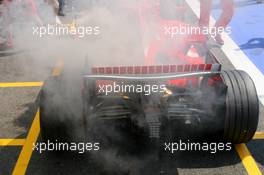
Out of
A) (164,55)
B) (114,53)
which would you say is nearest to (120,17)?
(114,53)

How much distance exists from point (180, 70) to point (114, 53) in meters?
1.62

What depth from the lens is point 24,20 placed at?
6.88 meters

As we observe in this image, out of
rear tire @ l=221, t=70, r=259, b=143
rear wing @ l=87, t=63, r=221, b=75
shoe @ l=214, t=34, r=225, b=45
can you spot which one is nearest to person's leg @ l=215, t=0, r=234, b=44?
shoe @ l=214, t=34, r=225, b=45

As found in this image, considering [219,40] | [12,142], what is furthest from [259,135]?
[219,40]

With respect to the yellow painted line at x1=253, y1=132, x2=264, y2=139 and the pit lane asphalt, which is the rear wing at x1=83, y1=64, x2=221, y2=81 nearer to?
the pit lane asphalt

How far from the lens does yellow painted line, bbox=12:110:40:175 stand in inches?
152

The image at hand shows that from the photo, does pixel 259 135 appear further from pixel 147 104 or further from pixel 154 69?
pixel 154 69

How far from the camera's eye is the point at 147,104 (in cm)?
368

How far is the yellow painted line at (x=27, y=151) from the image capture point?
3.87m


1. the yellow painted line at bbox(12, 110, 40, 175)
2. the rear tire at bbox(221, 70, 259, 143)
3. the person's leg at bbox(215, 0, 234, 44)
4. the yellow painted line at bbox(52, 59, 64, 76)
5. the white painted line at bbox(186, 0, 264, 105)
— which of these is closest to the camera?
the rear tire at bbox(221, 70, 259, 143)

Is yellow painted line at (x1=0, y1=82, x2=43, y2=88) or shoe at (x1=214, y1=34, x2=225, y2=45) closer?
yellow painted line at (x1=0, y1=82, x2=43, y2=88)

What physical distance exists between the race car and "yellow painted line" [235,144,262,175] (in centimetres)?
18

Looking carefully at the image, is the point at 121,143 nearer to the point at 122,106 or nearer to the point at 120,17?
the point at 122,106

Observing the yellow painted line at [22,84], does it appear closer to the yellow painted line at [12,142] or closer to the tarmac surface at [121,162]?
the tarmac surface at [121,162]
